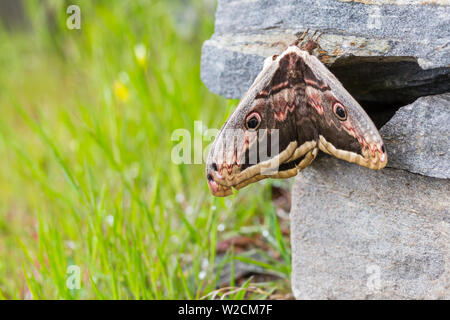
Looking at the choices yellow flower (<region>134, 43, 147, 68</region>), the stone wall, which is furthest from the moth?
yellow flower (<region>134, 43, 147, 68</region>)

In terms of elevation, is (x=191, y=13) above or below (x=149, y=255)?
above

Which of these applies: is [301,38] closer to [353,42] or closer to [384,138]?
[353,42]

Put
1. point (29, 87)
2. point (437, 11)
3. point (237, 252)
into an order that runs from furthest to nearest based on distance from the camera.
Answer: point (29, 87)
point (237, 252)
point (437, 11)

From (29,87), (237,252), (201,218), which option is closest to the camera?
(201,218)

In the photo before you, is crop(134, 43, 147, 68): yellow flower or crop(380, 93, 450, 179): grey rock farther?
crop(134, 43, 147, 68): yellow flower

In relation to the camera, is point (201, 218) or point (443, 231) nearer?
point (443, 231)

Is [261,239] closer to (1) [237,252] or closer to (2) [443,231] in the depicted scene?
(1) [237,252]

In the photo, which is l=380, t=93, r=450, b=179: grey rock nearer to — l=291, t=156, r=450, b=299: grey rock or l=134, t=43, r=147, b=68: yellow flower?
l=291, t=156, r=450, b=299: grey rock

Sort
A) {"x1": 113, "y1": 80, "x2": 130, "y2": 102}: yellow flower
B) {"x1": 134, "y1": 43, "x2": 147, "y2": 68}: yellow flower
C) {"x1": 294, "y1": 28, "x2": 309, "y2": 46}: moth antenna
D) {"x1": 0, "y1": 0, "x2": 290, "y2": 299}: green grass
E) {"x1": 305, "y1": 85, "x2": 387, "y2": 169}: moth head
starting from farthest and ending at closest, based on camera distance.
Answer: {"x1": 113, "y1": 80, "x2": 130, "y2": 102}: yellow flower < {"x1": 134, "y1": 43, "x2": 147, "y2": 68}: yellow flower < {"x1": 0, "y1": 0, "x2": 290, "y2": 299}: green grass < {"x1": 294, "y1": 28, "x2": 309, "y2": 46}: moth antenna < {"x1": 305, "y1": 85, "x2": 387, "y2": 169}: moth head

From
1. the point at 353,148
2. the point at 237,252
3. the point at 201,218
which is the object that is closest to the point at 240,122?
the point at 353,148
